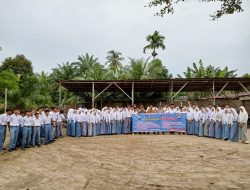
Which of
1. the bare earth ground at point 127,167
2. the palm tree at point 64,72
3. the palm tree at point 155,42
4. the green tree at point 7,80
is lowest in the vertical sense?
the bare earth ground at point 127,167

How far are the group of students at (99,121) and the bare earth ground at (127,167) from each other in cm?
493

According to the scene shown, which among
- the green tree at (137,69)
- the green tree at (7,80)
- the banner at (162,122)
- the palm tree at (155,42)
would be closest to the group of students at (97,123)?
the banner at (162,122)

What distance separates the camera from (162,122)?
20.1m

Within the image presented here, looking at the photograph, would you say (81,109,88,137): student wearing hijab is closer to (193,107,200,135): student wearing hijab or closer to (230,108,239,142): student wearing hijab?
(193,107,200,135): student wearing hijab

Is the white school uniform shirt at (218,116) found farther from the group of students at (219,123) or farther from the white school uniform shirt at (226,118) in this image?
the white school uniform shirt at (226,118)

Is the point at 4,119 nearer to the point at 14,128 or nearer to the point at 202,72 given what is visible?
the point at 14,128

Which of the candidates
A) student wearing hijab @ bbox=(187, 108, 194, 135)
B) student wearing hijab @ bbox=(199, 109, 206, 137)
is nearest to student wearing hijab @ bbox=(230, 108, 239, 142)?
student wearing hijab @ bbox=(199, 109, 206, 137)

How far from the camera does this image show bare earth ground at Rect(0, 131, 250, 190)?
8008 millimetres

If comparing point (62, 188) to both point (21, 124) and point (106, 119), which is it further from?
point (106, 119)

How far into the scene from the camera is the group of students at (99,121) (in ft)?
63.7

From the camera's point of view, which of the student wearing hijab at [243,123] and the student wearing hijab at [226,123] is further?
the student wearing hijab at [226,123]

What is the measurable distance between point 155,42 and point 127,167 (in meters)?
45.0

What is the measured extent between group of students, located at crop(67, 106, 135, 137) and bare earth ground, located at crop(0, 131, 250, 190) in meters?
4.93

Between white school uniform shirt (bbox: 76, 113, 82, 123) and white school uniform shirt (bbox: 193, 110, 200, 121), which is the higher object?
white school uniform shirt (bbox: 193, 110, 200, 121)
